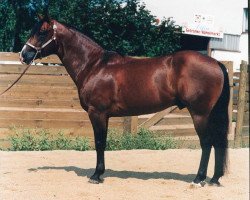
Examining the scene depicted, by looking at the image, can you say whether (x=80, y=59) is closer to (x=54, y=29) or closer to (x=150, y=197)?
(x=54, y=29)

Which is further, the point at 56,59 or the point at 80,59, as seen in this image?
the point at 56,59

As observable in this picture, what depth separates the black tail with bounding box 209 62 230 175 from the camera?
5188mm

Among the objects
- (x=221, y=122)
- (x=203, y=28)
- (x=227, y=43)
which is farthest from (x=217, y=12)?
(x=221, y=122)

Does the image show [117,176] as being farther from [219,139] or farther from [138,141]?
[138,141]

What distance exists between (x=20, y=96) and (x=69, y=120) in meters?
1.05

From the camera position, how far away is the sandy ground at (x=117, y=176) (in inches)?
187

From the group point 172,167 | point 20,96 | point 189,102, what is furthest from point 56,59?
point 189,102

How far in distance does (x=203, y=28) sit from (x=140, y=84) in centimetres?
1672

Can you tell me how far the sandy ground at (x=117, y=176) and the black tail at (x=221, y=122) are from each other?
0.41 meters

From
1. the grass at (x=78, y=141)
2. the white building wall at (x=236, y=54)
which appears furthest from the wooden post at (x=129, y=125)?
the white building wall at (x=236, y=54)

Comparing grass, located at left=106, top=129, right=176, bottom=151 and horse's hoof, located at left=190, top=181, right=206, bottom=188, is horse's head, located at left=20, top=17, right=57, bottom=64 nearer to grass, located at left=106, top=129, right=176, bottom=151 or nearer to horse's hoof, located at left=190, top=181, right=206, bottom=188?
horse's hoof, located at left=190, top=181, right=206, bottom=188

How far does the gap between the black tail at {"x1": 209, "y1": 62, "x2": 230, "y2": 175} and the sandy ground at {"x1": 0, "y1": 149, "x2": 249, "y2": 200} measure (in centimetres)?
41

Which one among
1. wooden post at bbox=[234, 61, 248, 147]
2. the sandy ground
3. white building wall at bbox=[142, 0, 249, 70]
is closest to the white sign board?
white building wall at bbox=[142, 0, 249, 70]

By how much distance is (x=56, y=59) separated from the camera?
26.3 ft
